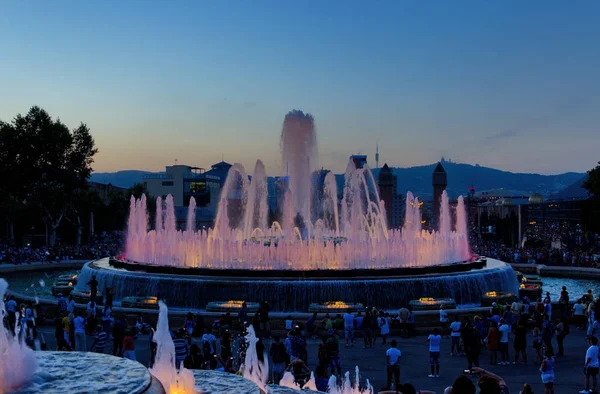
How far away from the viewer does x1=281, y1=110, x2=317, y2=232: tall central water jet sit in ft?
125

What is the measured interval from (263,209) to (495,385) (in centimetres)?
4113

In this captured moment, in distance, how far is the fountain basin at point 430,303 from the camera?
2259cm

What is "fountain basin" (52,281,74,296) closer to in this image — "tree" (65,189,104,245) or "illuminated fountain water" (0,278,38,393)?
"illuminated fountain water" (0,278,38,393)

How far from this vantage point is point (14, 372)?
5539 mm

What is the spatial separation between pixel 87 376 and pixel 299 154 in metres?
33.8

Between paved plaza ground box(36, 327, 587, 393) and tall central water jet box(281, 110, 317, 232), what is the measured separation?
62.1 feet

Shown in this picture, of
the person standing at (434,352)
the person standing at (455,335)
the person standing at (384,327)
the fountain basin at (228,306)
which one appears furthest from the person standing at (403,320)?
the fountain basin at (228,306)

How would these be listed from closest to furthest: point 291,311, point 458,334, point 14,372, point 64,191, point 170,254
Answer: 1. point 14,372
2. point 458,334
3. point 291,311
4. point 170,254
5. point 64,191

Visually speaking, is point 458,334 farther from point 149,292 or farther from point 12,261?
point 12,261

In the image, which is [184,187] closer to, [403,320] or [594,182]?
[594,182]

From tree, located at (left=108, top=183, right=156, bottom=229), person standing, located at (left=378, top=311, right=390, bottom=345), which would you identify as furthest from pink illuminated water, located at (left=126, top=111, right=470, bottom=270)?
tree, located at (left=108, top=183, right=156, bottom=229)

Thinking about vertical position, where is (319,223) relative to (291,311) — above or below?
above

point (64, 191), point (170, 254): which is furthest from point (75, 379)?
point (64, 191)

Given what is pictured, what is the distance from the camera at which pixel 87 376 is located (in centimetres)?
571
